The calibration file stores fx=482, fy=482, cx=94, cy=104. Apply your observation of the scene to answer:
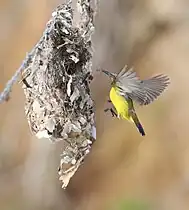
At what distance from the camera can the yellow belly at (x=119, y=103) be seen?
1.12m

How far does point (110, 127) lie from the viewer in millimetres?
2662

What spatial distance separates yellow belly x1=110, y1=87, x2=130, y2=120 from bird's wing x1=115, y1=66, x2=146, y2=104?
1.2 inches

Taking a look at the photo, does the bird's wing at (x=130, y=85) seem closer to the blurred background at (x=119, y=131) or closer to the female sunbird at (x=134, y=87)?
the female sunbird at (x=134, y=87)

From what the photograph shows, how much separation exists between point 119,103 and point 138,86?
→ 0.10 meters

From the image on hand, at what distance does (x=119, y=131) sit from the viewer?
2641 mm

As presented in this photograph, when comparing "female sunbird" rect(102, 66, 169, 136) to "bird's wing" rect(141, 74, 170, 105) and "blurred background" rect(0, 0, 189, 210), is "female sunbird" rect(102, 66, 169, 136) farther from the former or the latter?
"blurred background" rect(0, 0, 189, 210)

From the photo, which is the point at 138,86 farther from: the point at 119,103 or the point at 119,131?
the point at 119,131

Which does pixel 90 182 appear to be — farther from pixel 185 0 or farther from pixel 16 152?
pixel 185 0

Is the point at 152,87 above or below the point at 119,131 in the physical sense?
above

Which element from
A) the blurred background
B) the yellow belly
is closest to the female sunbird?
the yellow belly

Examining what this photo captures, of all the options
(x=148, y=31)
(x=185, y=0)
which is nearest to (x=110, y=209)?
(x=148, y=31)

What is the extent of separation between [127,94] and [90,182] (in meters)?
1.64

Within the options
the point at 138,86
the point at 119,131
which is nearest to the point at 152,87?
the point at 138,86

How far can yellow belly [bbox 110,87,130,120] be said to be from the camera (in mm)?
1118
